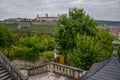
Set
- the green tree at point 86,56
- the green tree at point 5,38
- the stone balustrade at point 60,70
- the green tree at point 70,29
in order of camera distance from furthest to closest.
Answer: the green tree at point 5,38
the green tree at point 70,29
the green tree at point 86,56
the stone balustrade at point 60,70

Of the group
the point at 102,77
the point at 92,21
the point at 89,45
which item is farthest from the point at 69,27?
the point at 102,77

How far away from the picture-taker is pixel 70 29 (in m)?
27.0

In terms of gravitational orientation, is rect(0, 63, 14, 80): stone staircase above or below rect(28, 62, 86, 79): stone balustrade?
above

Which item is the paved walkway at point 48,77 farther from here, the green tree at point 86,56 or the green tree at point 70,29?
the green tree at point 70,29

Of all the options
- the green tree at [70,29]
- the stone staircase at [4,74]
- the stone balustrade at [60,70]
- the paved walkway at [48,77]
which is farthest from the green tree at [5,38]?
the stone staircase at [4,74]

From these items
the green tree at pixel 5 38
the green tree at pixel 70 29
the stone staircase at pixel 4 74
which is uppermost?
the green tree at pixel 70 29

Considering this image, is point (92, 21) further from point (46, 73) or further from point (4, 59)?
point (4, 59)

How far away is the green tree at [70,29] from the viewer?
26.5 m

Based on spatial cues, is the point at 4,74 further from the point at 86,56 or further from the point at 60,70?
the point at 86,56

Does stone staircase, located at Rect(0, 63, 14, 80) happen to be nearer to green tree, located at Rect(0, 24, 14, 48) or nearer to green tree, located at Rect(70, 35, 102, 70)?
green tree, located at Rect(70, 35, 102, 70)

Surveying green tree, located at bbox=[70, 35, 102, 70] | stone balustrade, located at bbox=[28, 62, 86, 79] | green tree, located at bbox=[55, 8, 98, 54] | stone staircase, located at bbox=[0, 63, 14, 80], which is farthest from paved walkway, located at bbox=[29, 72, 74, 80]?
green tree, located at bbox=[55, 8, 98, 54]

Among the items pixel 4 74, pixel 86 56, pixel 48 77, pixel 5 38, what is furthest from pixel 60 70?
pixel 5 38

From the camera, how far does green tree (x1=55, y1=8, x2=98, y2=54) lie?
26.5 metres

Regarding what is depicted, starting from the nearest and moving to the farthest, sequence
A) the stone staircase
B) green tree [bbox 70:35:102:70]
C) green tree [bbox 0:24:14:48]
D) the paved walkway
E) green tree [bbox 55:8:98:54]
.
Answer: the stone staircase, the paved walkway, green tree [bbox 70:35:102:70], green tree [bbox 55:8:98:54], green tree [bbox 0:24:14:48]
